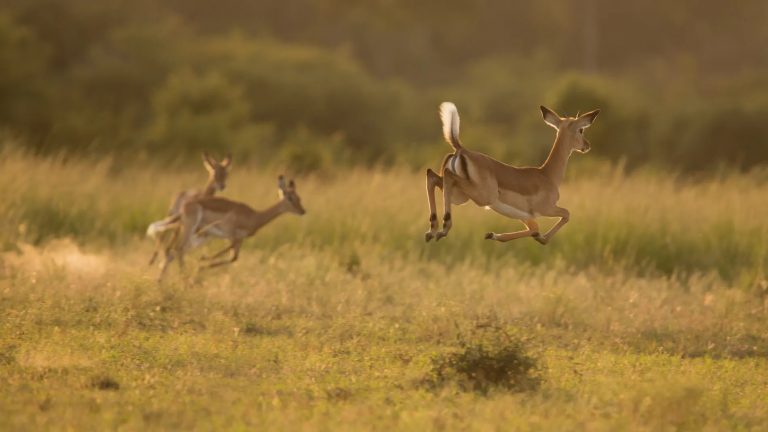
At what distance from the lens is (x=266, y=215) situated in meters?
13.3

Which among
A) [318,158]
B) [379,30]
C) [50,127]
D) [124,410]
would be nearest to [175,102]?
[50,127]

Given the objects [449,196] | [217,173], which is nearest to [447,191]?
[449,196]

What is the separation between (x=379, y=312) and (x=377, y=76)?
35319 millimetres

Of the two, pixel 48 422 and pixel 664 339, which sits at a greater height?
pixel 664 339

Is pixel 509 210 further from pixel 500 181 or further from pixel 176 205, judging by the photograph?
pixel 176 205

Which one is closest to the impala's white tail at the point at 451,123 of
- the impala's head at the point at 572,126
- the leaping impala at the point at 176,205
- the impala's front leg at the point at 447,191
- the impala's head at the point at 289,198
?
the impala's front leg at the point at 447,191

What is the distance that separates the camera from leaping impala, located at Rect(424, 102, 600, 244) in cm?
823

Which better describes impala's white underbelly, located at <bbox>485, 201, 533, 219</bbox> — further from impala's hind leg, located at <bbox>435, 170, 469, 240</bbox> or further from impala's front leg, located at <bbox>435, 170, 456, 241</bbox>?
impala's front leg, located at <bbox>435, 170, 456, 241</bbox>

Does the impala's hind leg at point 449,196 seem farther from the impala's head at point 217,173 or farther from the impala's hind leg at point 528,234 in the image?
the impala's head at point 217,173

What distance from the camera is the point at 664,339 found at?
10.4 metres

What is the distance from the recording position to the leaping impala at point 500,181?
324 inches

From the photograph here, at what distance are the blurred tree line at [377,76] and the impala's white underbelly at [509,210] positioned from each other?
494 inches

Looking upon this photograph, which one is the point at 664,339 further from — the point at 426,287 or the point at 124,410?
the point at 124,410

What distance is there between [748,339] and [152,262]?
560 cm
